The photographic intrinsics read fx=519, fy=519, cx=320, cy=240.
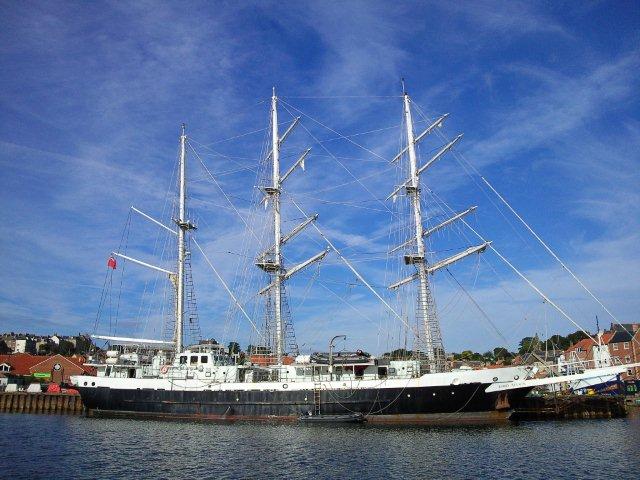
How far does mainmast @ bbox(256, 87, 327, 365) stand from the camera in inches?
2031

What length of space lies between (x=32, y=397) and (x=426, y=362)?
4948cm

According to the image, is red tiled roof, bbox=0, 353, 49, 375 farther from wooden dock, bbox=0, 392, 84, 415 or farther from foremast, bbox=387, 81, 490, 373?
foremast, bbox=387, 81, 490, 373

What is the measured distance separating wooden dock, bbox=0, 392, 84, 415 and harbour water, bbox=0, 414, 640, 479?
22120mm

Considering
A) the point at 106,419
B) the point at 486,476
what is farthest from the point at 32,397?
the point at 486,476

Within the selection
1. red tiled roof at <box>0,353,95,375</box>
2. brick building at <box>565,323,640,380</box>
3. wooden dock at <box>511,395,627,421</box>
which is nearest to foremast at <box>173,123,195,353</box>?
wooden dock at <box>511,395,627,421</box>

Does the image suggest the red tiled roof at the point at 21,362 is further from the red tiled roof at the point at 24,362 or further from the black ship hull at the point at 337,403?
the black ship hull at the point at 337,403

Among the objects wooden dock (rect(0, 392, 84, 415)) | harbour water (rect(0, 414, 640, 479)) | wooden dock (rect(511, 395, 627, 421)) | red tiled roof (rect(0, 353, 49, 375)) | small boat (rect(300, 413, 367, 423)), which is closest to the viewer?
harbour water (rect(0, 414, 640, 479))

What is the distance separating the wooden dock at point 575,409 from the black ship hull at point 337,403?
31.7ft

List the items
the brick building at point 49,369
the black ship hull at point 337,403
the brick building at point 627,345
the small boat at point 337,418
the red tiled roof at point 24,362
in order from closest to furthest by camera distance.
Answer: the black ship hull at point 337,403 < the small boat at point 337,418 < the brick building at point 627,345 < the brick building at point 49,369 < the red tiled roof at point 24,362

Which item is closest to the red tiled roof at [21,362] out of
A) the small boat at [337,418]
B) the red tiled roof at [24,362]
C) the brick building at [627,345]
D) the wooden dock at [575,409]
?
the red tiled roof at [24,362]

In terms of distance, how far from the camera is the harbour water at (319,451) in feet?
82.8

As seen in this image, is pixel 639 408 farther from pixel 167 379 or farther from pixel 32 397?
pixel 32 397

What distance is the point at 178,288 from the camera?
5641cm

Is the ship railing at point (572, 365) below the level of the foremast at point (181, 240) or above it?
below
